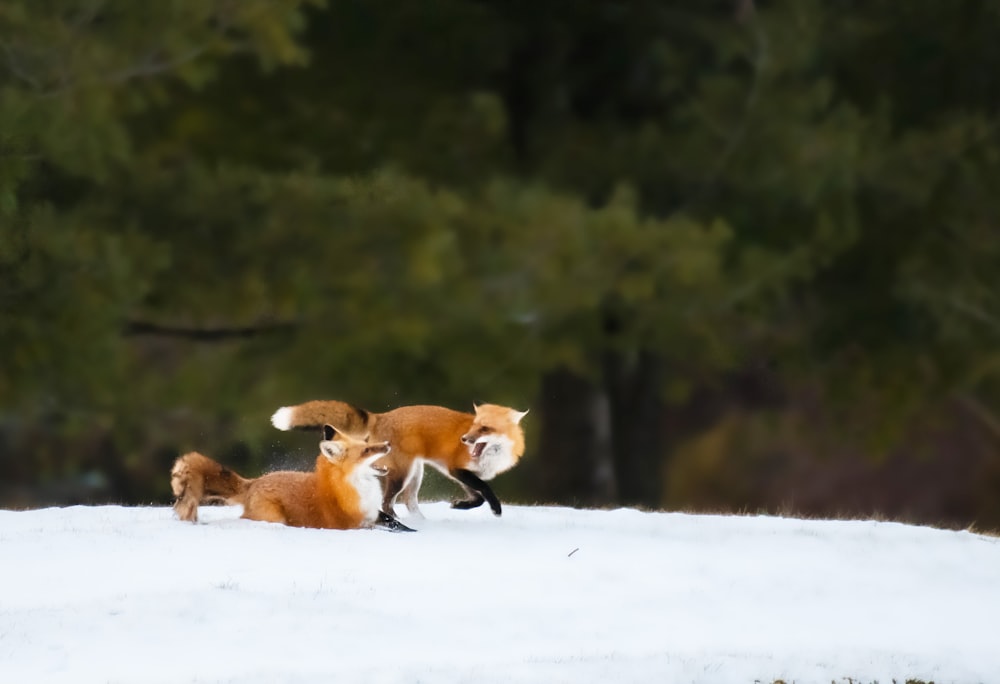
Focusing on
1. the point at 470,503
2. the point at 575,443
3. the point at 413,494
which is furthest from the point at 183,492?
the point at 575,443

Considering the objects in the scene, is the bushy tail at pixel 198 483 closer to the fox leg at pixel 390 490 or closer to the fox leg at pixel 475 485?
the fox leg at pixel 390 490

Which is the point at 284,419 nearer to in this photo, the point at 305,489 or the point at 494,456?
the point at 305,489

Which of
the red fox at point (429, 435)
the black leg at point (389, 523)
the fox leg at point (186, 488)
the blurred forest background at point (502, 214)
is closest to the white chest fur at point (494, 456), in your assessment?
the red fox at point (429, 435)

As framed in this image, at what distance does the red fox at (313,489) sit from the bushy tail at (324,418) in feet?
0.60

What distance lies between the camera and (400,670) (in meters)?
5.52

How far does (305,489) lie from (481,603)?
1.74 meters

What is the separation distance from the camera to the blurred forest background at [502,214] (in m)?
11.3

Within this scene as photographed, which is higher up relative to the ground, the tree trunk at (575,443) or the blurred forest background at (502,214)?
the blurred forest background at (502,214)

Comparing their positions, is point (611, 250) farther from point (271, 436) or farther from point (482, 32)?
point (271, 436)

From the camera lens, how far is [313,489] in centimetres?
798

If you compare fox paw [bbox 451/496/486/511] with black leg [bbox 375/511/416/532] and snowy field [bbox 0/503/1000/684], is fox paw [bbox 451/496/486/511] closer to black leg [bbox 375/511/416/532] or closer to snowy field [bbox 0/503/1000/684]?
snowy field [bbox 0/503/1000/684]

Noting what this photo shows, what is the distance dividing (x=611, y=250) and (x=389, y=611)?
621 cm

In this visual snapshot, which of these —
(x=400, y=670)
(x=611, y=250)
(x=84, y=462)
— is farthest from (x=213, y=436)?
(x=400, y=670)

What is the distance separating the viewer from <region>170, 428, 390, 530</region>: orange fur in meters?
7.59
